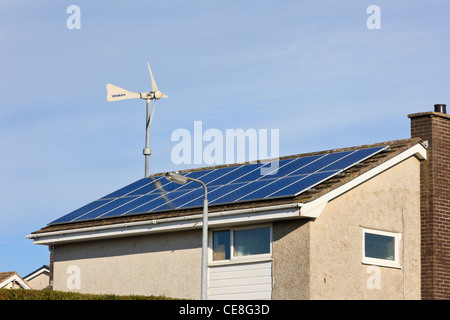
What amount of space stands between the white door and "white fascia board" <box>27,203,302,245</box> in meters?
1.20

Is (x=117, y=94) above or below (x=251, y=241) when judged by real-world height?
above

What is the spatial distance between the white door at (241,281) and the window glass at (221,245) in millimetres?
309

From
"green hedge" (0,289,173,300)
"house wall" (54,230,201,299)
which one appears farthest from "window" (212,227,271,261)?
"green hedge" (0,289,173,300)

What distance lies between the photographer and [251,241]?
2441 centimetres

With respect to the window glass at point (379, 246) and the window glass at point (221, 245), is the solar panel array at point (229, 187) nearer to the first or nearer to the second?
the window glass at point (221, 245)

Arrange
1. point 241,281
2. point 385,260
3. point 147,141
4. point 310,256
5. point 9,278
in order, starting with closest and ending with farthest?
point 310,256
point 241,281
point 385,260
point 9,278
point 147,141

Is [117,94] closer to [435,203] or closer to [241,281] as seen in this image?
[241,281]

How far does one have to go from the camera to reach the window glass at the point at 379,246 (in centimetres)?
2434

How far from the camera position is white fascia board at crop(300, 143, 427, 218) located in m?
22.8

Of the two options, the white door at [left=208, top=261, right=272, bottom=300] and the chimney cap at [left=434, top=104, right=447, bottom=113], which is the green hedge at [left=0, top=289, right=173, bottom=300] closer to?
the white door at [left=208, top=261, right=272, bottom=300]

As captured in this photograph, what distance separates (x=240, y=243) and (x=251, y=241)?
1.18 feet

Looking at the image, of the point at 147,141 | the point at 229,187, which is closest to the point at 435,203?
the point at 229,187

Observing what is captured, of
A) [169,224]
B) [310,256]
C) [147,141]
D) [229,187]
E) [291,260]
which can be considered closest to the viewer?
[310,256]
